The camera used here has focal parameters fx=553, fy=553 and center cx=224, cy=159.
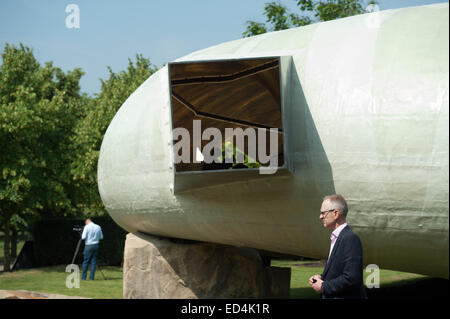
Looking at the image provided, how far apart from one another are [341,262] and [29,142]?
1894cm

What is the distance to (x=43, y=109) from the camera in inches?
859

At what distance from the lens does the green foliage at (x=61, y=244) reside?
2470 cm

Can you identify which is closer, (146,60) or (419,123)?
(419,123)

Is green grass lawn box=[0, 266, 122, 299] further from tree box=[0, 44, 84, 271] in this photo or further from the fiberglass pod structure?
the fiberglass pod structure

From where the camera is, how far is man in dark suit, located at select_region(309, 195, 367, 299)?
4.85 metres

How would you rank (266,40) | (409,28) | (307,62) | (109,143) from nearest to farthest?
(409,28)
(307,62)
(266,40)
(109,143)

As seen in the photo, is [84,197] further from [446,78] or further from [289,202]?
[446,78]

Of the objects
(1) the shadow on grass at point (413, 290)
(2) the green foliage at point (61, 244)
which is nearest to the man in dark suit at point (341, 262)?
(1) the shadow on grass at point (413, 290)

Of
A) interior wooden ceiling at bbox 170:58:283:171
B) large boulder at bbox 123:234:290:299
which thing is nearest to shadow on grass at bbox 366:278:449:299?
large boulder at bbox 123:234:290:299

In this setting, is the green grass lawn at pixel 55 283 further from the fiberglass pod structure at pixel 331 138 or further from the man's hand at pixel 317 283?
the man's hand at pixel 317 283

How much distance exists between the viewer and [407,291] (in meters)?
14.7

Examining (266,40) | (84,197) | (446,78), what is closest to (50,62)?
(84,197)

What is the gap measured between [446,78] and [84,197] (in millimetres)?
20751
